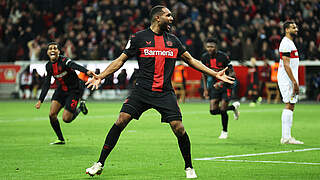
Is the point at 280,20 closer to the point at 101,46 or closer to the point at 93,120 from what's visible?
the point at 101,46

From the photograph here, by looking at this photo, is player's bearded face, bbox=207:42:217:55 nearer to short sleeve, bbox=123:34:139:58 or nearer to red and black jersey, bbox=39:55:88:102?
red and black jersey, bbox=39:55:88:102

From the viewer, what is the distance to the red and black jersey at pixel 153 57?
8.97 meters

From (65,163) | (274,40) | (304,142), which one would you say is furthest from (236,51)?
(65,163)

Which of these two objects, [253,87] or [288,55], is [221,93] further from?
[253,87]

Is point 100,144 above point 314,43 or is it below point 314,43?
below

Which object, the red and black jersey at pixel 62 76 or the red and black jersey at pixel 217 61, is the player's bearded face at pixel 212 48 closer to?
the red and black jersey at pixel 217 61

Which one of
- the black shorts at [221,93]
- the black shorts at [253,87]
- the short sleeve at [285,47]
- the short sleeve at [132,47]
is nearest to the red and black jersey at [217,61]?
the black shorts at [221,93]

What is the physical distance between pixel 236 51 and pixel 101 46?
767 cm

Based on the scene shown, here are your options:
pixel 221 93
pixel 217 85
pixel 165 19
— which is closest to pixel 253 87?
pixel 221 93

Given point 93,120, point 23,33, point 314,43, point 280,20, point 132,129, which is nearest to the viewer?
point 132,129

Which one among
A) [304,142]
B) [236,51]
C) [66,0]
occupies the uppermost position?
[66,0]

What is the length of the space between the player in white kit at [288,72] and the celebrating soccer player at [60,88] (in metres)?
4.41

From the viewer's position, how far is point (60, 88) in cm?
1437

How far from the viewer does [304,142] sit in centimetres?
1415
